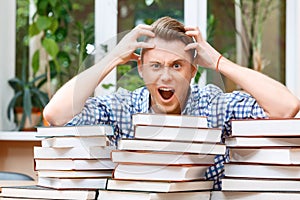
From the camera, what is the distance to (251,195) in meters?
1.10

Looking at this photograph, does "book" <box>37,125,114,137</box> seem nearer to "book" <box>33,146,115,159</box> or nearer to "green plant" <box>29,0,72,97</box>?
"book" <box>33,146,115,159</box>

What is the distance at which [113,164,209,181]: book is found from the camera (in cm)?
107

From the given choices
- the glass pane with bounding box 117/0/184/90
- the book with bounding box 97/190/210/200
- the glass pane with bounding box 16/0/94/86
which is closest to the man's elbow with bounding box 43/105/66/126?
the book with bounding box 97/190/210/200

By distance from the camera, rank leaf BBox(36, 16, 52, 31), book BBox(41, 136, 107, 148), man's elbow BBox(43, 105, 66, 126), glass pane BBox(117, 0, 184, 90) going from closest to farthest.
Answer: book BBox(41, 136, 107, 148) < man's elbow BBox(43, 105, 66, 126) < glass pane BBox(117, 0, 184, 90) < leaf BBox(36, 16, 52, 31)

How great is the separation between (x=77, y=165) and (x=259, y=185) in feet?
1.13

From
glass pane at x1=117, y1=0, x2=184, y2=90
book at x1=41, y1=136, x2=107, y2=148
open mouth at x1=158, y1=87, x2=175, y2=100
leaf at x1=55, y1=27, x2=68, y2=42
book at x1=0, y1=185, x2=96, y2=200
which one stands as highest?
glass pane at x1=117, y1=0, x2=184, y2=90

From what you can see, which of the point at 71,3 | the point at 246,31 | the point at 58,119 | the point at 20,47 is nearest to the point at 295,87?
the point at 246,31

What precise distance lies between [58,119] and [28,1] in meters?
2.93

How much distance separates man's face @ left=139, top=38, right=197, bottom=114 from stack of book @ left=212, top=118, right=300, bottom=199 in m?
0.13

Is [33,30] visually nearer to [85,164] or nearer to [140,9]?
[140,9]

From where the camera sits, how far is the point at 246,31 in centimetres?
408

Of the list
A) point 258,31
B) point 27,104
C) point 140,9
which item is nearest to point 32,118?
point 27,104

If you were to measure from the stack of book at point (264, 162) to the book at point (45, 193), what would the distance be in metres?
0.24

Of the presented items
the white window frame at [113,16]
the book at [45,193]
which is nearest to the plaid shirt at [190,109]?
the book at [45,193]
